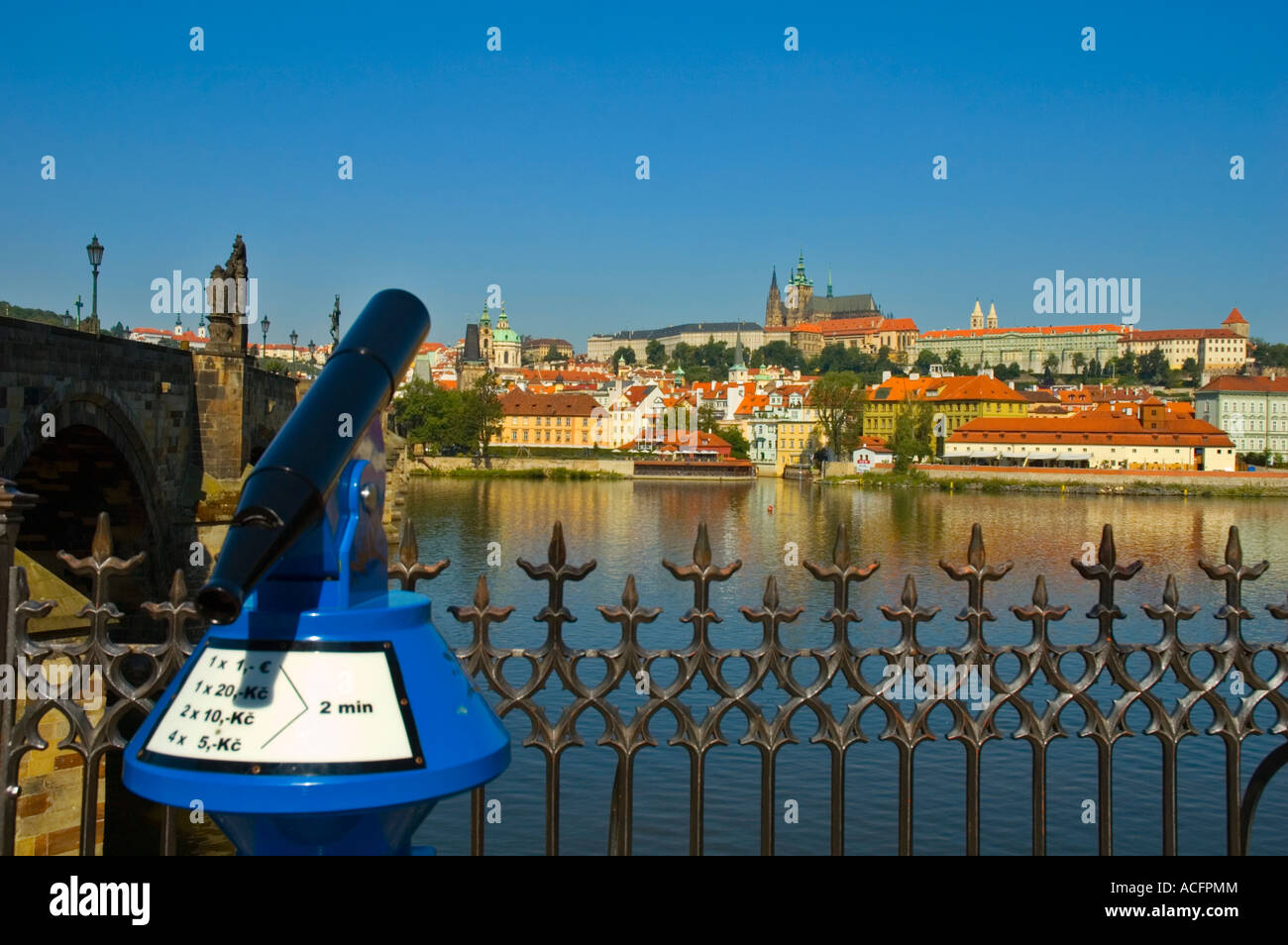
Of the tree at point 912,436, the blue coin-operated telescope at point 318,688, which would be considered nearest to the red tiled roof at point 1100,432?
the tree at point 912,436

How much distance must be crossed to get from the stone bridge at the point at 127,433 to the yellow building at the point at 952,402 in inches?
3854

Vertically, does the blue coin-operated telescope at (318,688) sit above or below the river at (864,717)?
above

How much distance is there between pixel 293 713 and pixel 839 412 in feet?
333

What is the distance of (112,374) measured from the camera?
53.9ft

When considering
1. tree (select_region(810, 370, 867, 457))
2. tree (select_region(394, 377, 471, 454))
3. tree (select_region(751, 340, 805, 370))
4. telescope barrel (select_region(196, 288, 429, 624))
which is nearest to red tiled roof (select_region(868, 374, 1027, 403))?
tree (select_region(810, 370, 867, 457))

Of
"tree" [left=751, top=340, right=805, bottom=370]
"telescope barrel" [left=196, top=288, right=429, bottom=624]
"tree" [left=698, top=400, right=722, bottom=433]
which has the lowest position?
"telescope barrel" [left=196, top=288, right=429, bottom=624]

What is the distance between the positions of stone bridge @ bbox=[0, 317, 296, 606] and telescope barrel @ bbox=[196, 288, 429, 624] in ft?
40.1

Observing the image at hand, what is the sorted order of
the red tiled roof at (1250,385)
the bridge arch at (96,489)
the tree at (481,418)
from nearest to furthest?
the bridge arch at (96,489) < the tree at (481,418) < the red tiled roof at (1250,385)

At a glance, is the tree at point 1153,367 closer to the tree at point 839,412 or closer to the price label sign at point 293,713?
the tree at point 839,412

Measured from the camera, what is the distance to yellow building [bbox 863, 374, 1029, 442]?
393ft

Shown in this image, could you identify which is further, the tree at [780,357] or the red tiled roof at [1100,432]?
the tree at [780,357]

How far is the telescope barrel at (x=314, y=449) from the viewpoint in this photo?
229 cm

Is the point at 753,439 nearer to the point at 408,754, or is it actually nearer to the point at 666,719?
the point at 666,719

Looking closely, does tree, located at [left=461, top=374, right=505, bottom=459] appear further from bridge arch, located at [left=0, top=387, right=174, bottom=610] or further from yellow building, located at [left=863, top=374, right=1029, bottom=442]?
bridge arch, located at [left=0, top=387, right=174, bottom=610]
